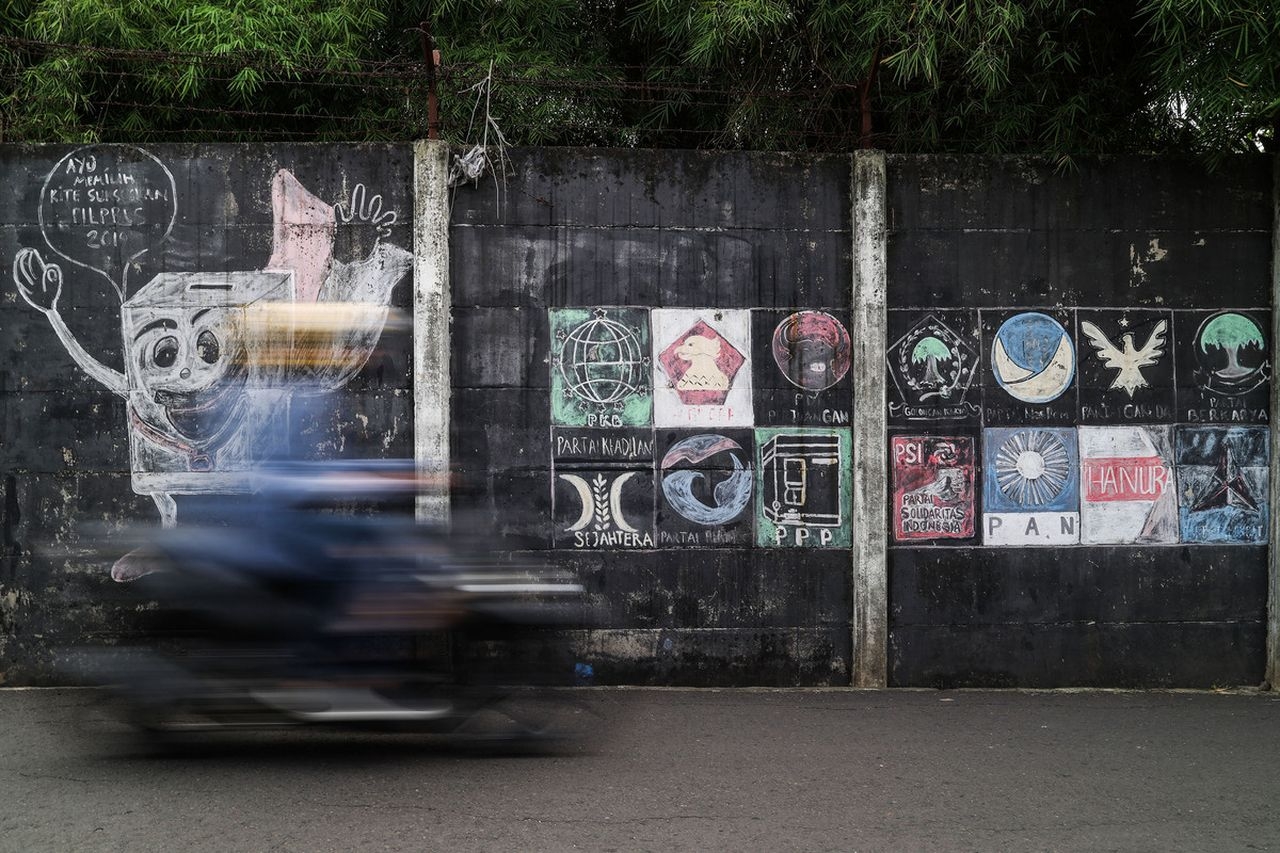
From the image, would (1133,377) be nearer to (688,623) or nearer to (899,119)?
(899,119)

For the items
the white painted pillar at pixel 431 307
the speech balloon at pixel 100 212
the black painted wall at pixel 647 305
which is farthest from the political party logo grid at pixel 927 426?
the speech balloon at pixel 100 212

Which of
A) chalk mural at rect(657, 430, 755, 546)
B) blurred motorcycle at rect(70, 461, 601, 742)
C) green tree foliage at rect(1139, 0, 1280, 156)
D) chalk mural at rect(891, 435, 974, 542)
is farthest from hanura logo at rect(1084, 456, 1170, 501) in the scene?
blurred motorcycle at rect(70, 461, 601, 742)

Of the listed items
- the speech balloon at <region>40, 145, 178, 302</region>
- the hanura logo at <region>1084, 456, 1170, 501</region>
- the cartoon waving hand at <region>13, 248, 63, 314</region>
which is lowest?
the hanura logo at <region>1084, 456, 1170, 501</region>

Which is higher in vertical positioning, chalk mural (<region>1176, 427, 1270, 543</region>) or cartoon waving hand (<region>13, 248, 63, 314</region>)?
cartoon waving hand (<region>13, 248, 63, 314</region>)

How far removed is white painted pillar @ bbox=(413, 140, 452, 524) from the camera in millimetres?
7164

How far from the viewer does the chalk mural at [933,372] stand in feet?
24.3

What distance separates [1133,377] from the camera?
293 inches

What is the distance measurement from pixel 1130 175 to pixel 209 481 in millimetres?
6798

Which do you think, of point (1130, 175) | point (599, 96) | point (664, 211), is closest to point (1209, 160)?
point (1130, 175)

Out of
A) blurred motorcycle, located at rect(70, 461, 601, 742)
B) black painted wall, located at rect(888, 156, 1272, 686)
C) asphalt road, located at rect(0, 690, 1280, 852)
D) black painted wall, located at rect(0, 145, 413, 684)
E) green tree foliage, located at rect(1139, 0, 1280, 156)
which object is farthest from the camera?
black painted wall, located at rect(888, 156, 1272, 686)

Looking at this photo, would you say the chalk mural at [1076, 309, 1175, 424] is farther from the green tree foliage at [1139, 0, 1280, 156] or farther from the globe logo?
the globe logo

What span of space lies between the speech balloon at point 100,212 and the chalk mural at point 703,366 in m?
3.60

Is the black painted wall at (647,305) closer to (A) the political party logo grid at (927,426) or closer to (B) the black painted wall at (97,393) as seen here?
(A) the political party logo grid at (927,426)

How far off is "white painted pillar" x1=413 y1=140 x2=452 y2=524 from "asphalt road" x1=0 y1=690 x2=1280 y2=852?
218 cm
